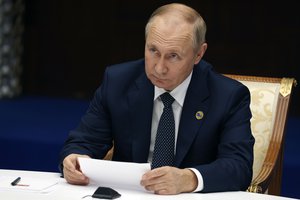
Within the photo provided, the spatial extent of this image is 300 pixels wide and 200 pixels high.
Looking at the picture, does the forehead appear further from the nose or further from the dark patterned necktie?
the dark patterned necktie

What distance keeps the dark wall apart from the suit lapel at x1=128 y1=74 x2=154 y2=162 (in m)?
3.64

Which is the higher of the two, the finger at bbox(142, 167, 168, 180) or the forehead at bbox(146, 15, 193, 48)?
the forehead at bbox(146, 15, 193, 48)

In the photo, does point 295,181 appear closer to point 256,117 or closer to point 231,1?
point 256,117

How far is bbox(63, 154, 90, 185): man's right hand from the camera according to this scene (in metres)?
2.32

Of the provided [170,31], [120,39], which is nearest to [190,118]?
[170,31]

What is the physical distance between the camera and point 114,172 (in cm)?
222

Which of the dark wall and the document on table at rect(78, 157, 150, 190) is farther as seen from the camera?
the dark wall

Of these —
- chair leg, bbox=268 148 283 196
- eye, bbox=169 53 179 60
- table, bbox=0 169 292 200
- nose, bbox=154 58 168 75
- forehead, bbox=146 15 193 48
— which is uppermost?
forehead, bbox=146 15 193 48

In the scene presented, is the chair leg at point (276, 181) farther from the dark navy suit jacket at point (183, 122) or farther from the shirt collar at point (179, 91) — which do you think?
the shirt collar at point (179, 91)

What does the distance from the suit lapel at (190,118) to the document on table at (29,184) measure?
0.54 metres

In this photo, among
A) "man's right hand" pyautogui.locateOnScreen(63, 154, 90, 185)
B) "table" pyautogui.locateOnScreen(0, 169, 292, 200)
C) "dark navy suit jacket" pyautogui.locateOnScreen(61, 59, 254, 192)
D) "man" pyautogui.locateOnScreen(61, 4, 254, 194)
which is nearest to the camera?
"table" pyautogui.locateOnScreen(0, 169, 292, 200)

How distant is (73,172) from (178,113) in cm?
56

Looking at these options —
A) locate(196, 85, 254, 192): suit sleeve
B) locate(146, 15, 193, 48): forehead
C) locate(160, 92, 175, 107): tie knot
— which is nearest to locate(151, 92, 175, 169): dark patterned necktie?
locate(160, 92, 175, 107): tie knot

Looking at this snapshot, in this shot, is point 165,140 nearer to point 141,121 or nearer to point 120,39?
point 141,121
